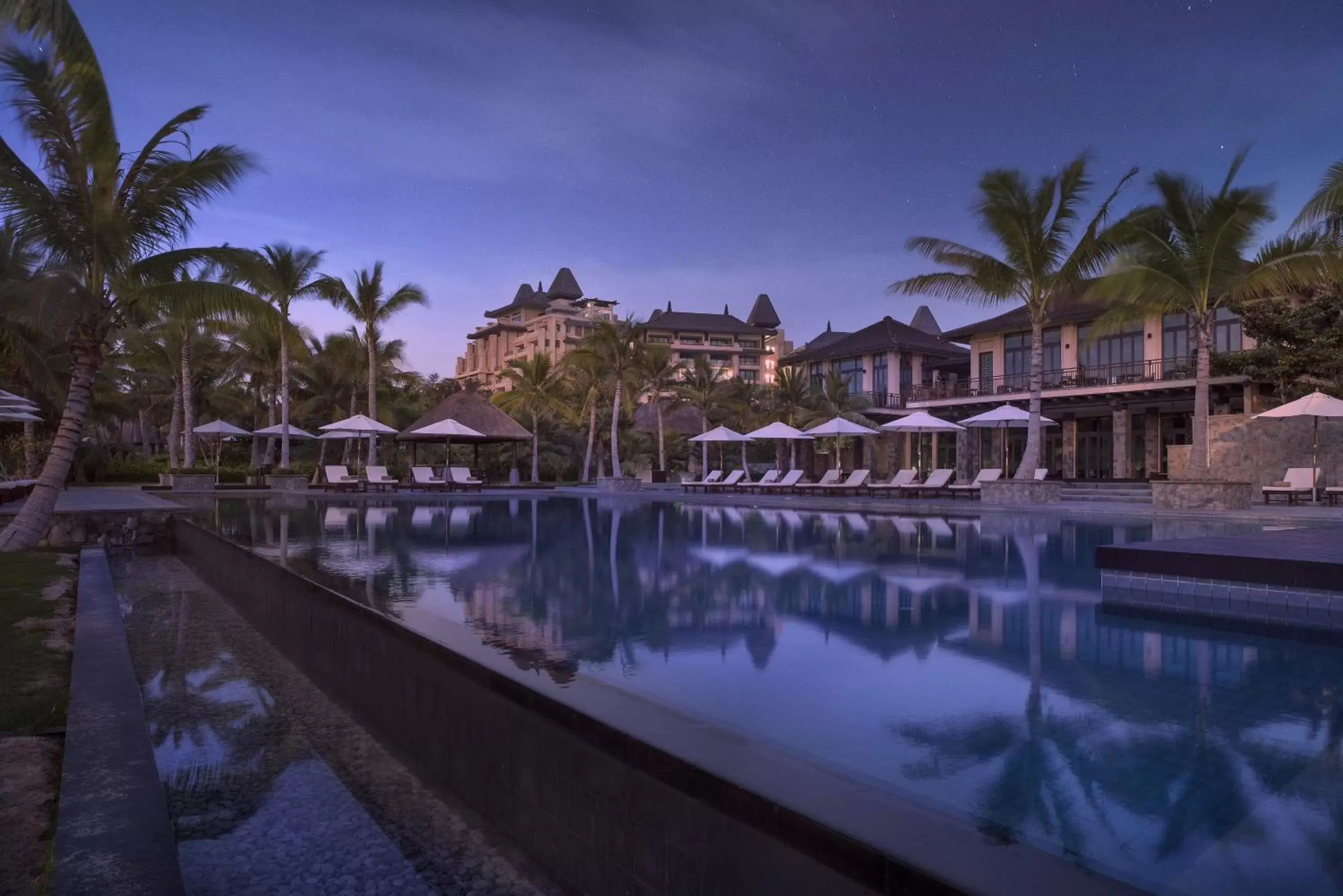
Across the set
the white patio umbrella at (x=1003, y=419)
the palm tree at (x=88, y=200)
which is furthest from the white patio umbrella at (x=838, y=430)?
the palm tree at (x=88, y=200)

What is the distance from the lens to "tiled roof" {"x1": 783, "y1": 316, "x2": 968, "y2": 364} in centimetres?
3788

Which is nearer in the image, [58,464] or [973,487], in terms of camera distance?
[58,464]

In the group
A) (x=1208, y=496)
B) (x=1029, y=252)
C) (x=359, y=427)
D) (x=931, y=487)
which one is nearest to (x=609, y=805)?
(x=1208, y=496)

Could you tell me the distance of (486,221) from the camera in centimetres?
2955

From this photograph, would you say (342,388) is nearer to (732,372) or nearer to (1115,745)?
(1115,745)

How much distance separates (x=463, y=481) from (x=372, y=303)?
740 centimetres

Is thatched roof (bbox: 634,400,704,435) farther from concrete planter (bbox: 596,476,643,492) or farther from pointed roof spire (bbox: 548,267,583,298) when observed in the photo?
pointed roof spire (bbox: 548,267,583,298)

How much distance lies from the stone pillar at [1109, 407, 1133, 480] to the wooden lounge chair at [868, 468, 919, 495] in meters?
8.76

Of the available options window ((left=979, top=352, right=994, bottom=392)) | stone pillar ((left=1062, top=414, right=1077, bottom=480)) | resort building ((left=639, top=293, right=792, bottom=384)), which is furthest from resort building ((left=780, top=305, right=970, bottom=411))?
resort building ((left=639, top=293, right=792, bottom=384))

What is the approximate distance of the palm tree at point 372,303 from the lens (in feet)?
96.1

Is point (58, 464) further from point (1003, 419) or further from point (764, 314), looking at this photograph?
point (764, 314)

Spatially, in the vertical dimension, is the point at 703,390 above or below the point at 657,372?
below

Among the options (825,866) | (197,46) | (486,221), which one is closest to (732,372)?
(486,221)

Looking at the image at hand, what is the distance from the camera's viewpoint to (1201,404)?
17.4 m
